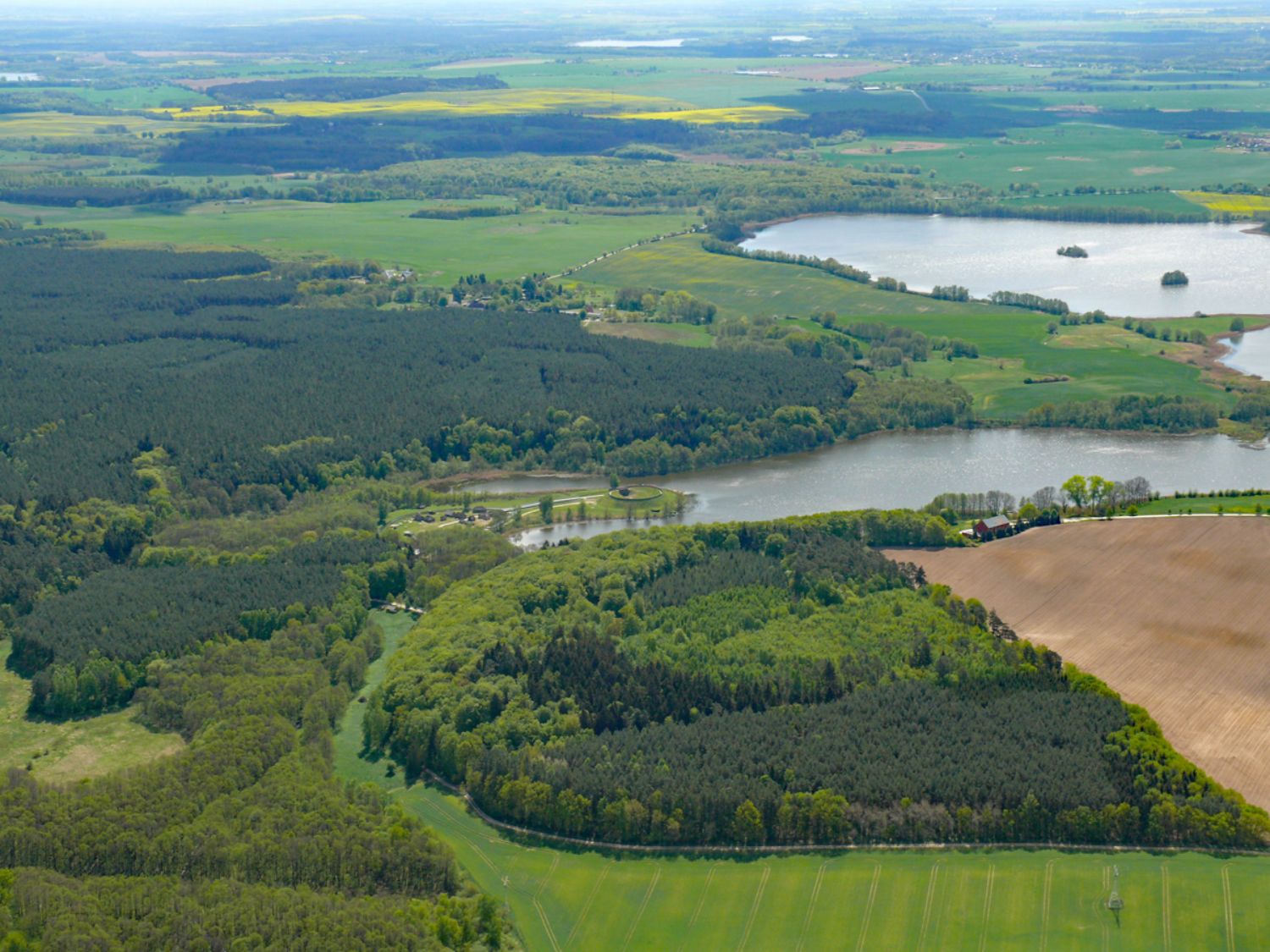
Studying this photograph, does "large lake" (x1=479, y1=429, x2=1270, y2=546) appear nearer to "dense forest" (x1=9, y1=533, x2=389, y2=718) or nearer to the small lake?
"dense forest" (x1=9, y1=533, x2=389, y2=718)

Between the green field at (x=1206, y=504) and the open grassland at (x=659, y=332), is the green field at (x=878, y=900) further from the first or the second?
the open grassland at (x=659, y=332)

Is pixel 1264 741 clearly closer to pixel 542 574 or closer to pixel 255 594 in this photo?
pixel 542 574

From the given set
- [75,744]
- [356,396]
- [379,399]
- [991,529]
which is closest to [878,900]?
[75,744]

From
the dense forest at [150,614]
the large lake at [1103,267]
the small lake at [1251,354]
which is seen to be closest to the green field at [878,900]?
the dense forest at [150,614]

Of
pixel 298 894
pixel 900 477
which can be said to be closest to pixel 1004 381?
pixel 900 477

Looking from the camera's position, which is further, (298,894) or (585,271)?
(585,271)
